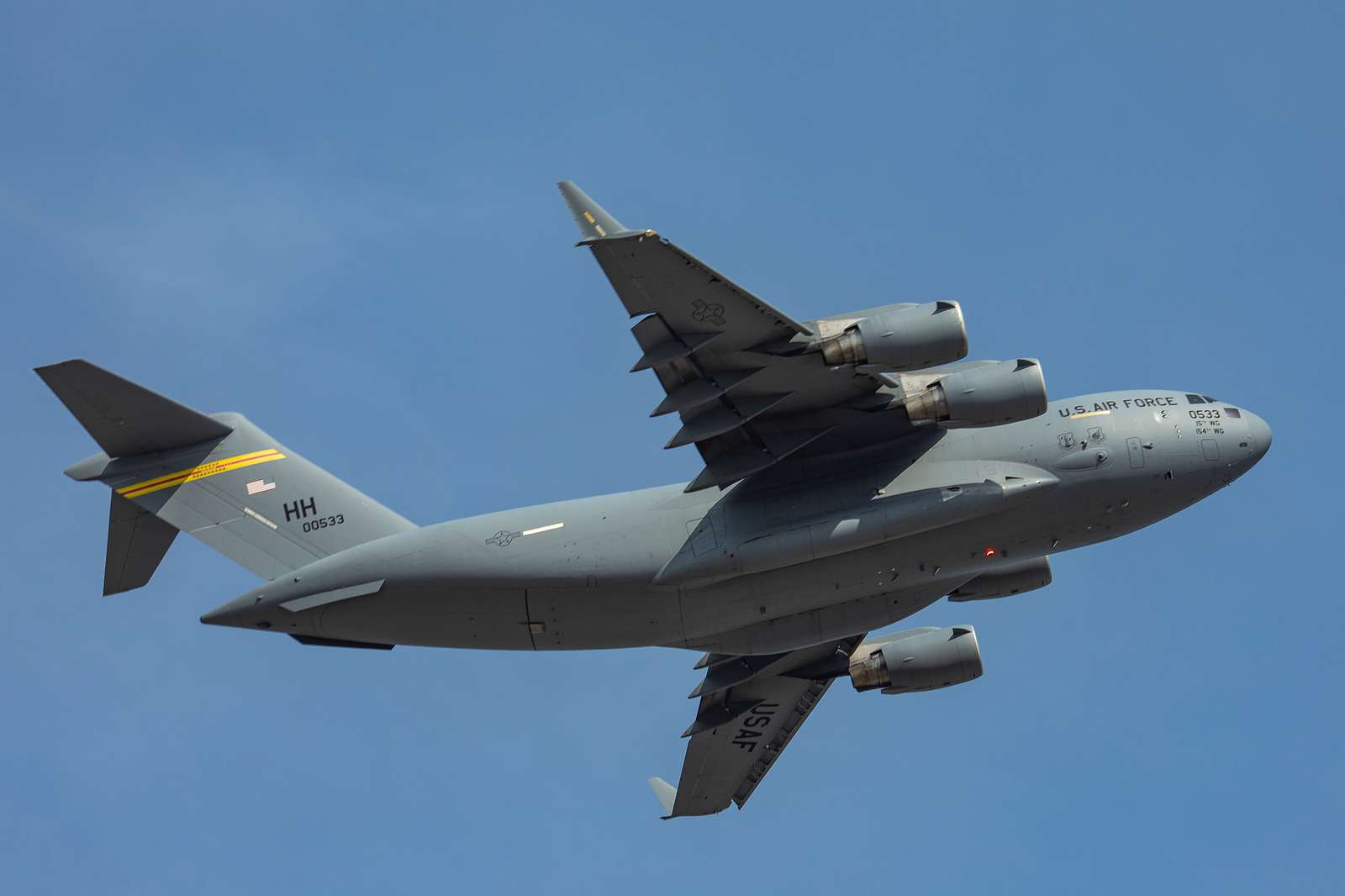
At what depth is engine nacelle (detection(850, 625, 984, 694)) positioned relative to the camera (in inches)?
963

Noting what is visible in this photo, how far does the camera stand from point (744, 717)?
25.2 m

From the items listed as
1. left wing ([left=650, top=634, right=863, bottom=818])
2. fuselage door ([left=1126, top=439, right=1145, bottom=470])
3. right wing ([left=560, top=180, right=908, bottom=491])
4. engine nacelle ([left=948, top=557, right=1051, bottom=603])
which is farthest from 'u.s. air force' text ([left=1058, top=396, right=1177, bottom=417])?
left wing ([left=650, top=634, right=863, bottom=818])

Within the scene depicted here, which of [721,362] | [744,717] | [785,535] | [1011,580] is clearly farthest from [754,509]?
[744,717]

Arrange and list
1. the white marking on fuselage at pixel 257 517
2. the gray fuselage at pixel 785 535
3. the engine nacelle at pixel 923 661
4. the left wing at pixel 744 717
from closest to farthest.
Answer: the gray fuselage at pixel 785 535, the white marking on fuselage at pixel 257 517, the engine nacelle at pixel 923 661, the left wing at pixel 744 717

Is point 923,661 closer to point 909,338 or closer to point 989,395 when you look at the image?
point 989,395

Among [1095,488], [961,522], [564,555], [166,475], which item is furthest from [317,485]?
[1095,488]

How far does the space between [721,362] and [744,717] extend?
8052mm

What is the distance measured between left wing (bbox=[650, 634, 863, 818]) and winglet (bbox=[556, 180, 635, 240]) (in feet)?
28.7

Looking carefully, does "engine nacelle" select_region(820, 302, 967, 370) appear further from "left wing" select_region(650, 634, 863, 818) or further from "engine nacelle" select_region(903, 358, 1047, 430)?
"left wing" select_region(650, 634, 863, 818)

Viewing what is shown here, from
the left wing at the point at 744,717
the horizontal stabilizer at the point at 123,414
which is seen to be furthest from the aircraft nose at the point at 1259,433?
the horizontal stabilizer at the point at 123,414

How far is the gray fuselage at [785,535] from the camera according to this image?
2016cm

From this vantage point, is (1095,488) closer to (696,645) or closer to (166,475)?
(696,645)

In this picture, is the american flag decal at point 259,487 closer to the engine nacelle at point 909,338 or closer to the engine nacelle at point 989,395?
the engine nacelle at point 909,338

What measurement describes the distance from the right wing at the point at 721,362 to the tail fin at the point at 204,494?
4878mm
